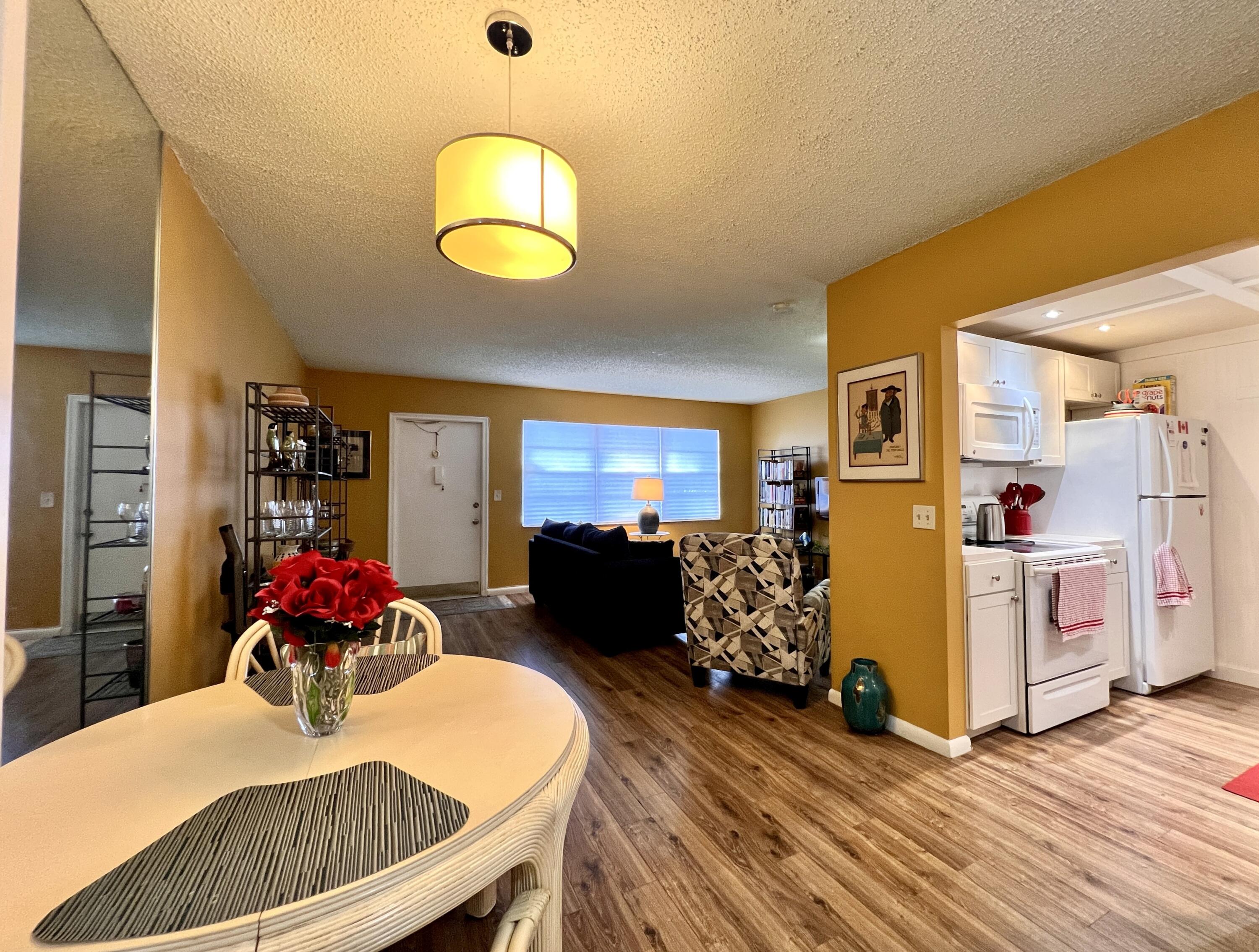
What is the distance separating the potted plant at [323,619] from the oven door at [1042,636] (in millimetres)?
2930

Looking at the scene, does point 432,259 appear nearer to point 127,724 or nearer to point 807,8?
point 807,8

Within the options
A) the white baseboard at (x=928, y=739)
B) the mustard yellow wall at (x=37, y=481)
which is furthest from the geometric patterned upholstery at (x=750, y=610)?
the mustard yellow wall at (x=37, y=481)

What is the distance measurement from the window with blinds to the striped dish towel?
4.55m

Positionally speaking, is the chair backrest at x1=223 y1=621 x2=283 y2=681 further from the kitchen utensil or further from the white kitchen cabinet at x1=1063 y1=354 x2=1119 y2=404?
the white kitchen cabinet at x1=1063 y1=354 x2=1119 y2=404

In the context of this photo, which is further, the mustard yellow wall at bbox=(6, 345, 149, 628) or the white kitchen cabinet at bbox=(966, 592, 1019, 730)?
the white kitchen cabinet at bbox=(966, 592, 1019, 730)

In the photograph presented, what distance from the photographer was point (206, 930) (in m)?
0.59

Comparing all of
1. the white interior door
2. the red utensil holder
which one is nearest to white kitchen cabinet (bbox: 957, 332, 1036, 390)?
the red utensil holder

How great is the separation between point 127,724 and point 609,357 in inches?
155

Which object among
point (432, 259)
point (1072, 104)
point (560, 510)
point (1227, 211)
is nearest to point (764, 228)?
point (1072, 104)

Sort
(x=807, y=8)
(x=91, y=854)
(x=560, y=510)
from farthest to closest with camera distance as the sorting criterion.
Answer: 1. (x=560, y=510)
2. (x=807, y=8)
3. (x=91, y=854)

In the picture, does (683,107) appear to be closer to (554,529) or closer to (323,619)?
(323,619)

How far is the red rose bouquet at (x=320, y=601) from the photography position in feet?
3.24

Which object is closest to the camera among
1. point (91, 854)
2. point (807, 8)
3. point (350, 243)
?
point (91, 854)

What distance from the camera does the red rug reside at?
2.06 m
